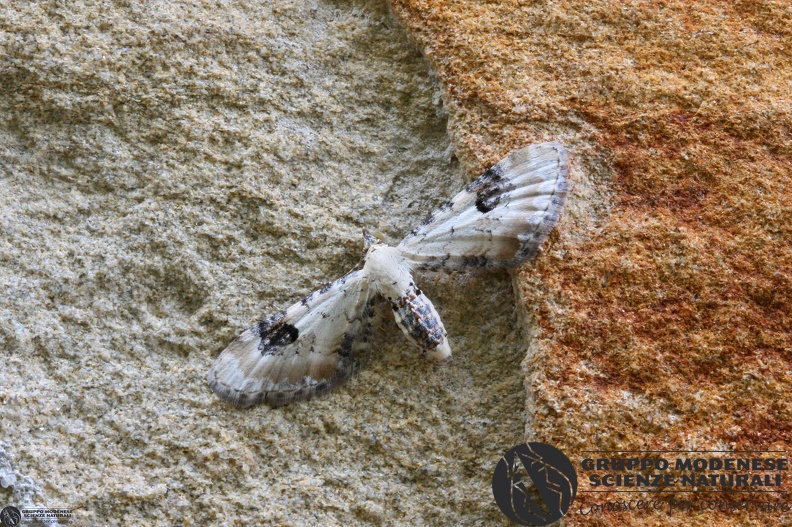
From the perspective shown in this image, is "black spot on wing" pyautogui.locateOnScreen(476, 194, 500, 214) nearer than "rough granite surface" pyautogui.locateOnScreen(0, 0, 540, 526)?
No

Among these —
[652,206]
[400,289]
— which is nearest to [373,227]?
[400,289]

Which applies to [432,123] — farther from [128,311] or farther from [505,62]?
[128,311]

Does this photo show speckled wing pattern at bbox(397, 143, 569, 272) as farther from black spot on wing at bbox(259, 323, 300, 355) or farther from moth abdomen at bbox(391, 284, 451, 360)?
black spot on wing at bbox(259, 323, 300, 355)

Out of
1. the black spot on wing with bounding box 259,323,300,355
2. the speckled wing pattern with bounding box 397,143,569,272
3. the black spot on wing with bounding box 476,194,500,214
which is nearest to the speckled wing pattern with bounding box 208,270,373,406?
the black spot on wing with bounding box 259,323,300,355

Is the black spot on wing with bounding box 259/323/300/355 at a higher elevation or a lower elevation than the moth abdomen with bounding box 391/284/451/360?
higher

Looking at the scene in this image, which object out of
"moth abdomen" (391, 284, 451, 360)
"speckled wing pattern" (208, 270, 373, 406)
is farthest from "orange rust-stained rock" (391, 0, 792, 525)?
"speckled wing pattern" (208, 270, 373, 406)

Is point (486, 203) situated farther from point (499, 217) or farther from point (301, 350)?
point (301, 350)
